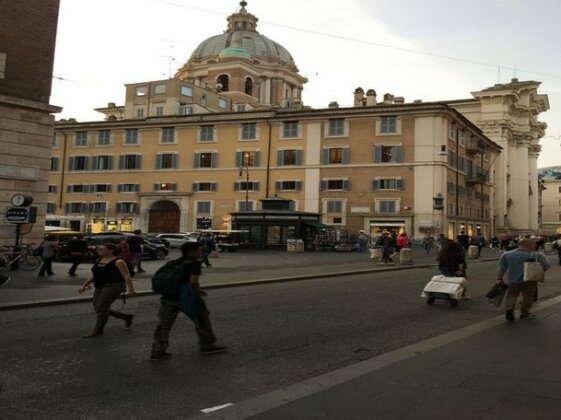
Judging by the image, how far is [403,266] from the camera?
87.8 ft

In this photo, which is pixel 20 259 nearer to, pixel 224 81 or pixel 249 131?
pixel 249 131

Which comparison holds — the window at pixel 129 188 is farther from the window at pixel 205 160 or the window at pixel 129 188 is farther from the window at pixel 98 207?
the window at pixel 205 160

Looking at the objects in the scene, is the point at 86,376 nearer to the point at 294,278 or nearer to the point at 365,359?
the point at 365,359

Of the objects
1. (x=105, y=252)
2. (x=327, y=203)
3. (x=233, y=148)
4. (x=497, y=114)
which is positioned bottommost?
(x=105, y=252)

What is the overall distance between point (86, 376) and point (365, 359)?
345 cm

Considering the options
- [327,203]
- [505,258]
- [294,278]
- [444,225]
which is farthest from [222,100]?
[505,258]

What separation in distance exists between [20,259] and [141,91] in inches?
2579

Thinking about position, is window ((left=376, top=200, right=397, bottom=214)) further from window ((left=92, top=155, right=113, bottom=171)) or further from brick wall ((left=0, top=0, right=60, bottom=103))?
brick wall ((left=0, top=0, right=60, bottom=103))

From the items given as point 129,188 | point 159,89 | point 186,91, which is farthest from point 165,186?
point 159,89

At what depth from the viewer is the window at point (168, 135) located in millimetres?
62456

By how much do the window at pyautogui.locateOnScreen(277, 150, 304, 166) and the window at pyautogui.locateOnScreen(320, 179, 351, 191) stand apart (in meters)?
3.52

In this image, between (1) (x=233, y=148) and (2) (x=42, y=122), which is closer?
(2) (x=42, y=122)

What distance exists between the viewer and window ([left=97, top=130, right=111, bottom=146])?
2542 inches

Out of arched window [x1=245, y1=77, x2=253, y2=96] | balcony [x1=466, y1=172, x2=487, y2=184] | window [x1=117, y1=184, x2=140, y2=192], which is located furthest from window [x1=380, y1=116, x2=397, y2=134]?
arched window [x1=245, y1=77, x2=253, y2=96]
